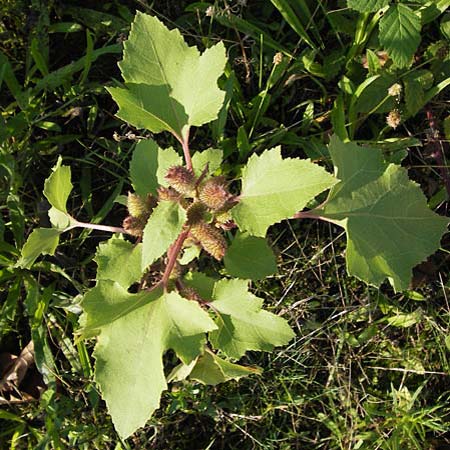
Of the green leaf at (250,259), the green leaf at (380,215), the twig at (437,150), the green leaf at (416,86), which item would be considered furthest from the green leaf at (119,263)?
the twig at (437,150)

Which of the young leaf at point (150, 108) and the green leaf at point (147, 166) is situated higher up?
the young leaf at point (150, 108)

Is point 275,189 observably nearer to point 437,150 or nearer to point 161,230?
point 161,230

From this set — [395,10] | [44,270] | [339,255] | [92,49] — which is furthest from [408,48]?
[44,270]

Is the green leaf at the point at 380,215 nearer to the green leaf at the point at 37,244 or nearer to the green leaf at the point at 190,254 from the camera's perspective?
the green leaf at the point at 190,254

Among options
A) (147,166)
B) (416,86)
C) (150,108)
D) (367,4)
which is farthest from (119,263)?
(416,86)

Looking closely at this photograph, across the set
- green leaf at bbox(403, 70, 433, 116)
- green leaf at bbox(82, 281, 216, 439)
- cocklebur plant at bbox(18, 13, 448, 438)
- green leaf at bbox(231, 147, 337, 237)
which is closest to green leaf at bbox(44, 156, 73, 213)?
cocklebur plant at bbox(18, 13, 448, 438)

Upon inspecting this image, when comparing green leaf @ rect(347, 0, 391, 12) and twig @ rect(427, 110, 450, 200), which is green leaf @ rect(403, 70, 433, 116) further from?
green leaf @ rect(347, 0, 391, 12)
